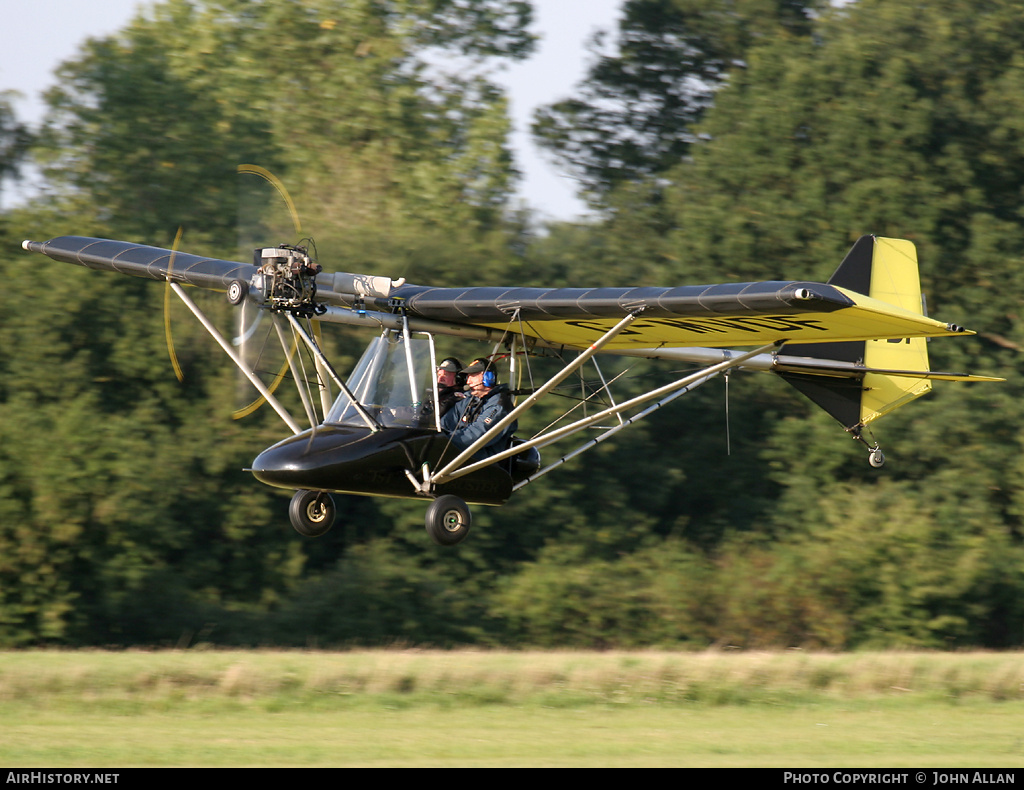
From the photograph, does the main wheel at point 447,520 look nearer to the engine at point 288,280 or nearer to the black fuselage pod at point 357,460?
the black fuselage pod at point 357,460

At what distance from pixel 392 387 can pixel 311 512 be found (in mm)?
1681

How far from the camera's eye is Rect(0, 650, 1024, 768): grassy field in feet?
42.2

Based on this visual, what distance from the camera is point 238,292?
12578 millimetres

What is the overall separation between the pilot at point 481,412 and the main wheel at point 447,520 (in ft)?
1.85

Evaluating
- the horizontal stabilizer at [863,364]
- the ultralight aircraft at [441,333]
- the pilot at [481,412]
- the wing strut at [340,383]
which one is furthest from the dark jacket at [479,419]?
the horizontal stabilizer at [863,364]

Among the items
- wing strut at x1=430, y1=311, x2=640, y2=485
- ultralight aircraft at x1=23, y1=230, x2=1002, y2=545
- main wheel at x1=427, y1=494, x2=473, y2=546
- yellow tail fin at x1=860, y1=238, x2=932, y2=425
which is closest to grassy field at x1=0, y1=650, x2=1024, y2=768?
main wheel at x1=427, y1=494, x2=473, y2=546

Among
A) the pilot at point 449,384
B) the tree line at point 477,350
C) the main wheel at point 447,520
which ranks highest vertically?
the pilot at point 449,384

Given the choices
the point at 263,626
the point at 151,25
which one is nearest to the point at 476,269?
the point at 263,626

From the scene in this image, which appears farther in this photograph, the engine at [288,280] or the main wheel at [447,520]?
the main wheel at [447,520]

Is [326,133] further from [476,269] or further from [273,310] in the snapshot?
[273,310]

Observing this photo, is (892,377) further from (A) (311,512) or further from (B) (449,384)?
(A) (311,512)

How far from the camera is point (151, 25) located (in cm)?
4016

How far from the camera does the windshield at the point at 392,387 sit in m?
12.7
